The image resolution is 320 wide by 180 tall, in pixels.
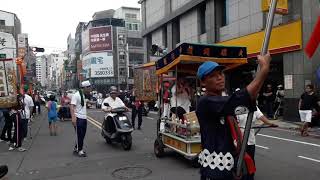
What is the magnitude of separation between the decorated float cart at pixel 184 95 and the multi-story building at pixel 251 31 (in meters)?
9.18

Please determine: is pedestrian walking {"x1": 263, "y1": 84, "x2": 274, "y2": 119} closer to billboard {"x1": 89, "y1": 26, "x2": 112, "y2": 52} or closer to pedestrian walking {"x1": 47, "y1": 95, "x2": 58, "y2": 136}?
pedestrian walking {"x1": 47, "y1": 95, "x2": 58, "y2": 136}

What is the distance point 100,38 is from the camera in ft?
252

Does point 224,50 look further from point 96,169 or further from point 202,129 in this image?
point 202,129

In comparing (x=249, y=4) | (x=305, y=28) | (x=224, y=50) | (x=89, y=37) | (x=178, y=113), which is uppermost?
(x=89, y=37)

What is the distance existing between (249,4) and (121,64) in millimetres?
55777

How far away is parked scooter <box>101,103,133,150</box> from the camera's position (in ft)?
36.6

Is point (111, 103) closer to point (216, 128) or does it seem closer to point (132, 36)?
point (216, 128)

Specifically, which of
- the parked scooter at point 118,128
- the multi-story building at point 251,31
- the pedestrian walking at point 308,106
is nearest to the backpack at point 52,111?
the parked scooter at point 118,128

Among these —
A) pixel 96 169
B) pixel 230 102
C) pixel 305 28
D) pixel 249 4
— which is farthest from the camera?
pixel 249 4

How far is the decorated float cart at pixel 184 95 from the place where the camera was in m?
8.41

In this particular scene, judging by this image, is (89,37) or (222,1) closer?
(222,1)

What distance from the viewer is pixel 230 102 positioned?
3.08 metres

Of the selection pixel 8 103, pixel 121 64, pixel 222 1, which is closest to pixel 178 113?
pixel 8 103

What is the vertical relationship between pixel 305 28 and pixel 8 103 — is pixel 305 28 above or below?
above
